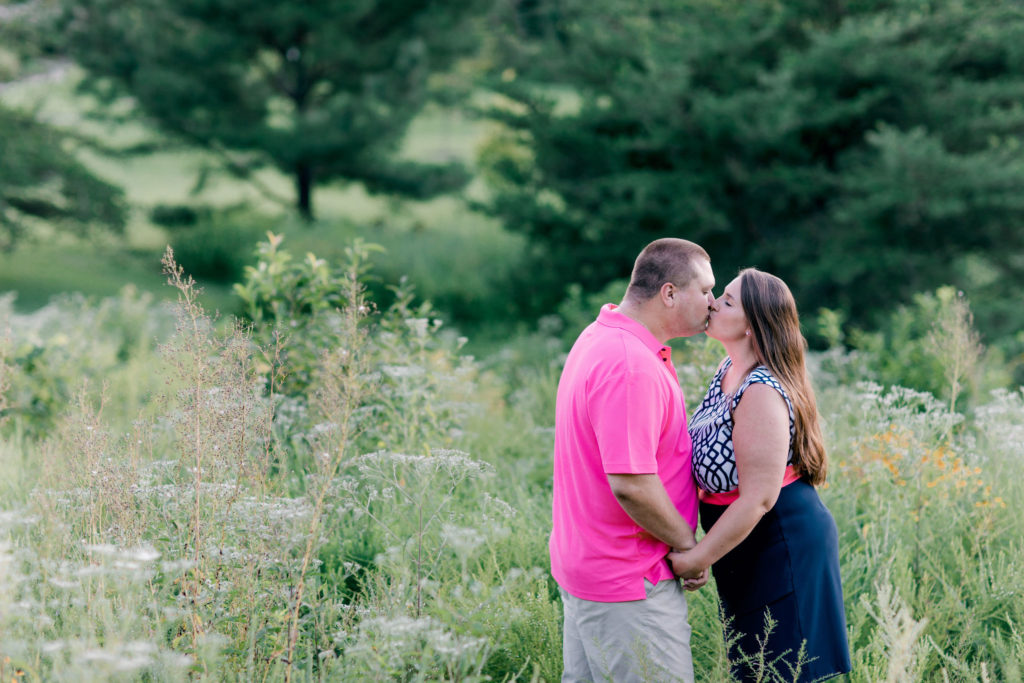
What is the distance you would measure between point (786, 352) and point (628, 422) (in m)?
0.72

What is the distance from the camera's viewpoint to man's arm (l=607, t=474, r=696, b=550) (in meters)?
2.73

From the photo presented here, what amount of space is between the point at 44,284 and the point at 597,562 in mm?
19121

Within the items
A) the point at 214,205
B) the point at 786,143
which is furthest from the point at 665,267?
the point at 214,205

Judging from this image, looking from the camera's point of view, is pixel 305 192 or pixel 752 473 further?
pixel 305 192

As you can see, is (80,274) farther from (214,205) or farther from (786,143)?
(786,143)

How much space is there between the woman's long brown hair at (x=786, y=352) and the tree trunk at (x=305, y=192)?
16622 mm

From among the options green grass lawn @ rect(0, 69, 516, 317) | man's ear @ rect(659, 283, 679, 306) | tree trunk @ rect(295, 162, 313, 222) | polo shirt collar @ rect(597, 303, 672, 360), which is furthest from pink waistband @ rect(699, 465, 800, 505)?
tree trunk @ rect(295, 162, 313, 222)

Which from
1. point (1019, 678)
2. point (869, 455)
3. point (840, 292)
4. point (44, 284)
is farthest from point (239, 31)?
point (1019, 678)

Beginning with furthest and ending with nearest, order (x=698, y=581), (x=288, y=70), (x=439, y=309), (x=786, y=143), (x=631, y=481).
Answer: (x=288, y=70), (x=439, y=309), (x=786, y=143), (x=698, y=581), (x=631, y=481)

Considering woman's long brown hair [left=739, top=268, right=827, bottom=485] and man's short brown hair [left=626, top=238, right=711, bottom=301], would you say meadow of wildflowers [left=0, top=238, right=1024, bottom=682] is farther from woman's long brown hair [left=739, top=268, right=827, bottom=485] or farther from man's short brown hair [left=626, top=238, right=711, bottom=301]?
man's short brown hair [left=626, top=238, right=711, bottom=301]

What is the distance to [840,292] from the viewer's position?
12445 millimetres

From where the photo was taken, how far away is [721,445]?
2.98 meters

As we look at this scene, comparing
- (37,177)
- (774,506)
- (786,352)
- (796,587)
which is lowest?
(796,587)

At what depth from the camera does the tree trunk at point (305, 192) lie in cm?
1878
